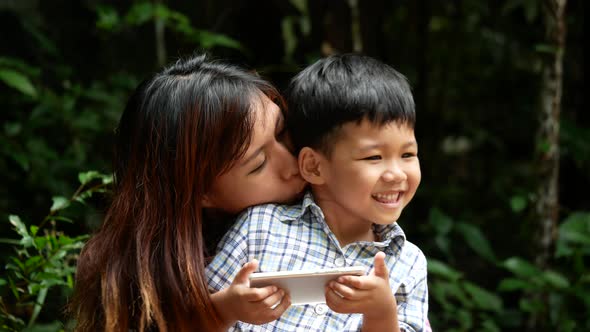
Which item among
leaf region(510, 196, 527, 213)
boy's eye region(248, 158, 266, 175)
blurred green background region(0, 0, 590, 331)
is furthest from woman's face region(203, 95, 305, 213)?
leaf region(510, 196, 527, 213)

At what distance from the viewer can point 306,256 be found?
2152mm

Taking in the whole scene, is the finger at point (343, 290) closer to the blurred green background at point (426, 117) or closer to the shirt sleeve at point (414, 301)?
the shirt sleeve at point (414, 301)

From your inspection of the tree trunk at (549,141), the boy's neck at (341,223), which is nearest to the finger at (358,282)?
the boy's neck at (341,223)

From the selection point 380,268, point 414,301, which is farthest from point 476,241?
point 380,268

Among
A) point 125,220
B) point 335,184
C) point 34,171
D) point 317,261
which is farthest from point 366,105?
point 34,171

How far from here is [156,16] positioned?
3.95 meters

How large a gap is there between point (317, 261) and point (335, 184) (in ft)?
0.73

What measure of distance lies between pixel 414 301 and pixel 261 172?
1.86 feet

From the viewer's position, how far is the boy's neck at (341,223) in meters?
2.23

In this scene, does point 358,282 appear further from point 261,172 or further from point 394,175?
point 261,172

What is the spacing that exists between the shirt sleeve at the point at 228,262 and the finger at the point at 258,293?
0.26m

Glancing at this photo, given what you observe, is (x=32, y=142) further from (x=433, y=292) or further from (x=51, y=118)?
(x=433, y=292)

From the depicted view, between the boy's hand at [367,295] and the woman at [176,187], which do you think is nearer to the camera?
the boy's hand at [367,295]

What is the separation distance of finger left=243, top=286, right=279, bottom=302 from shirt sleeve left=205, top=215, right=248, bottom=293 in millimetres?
255
